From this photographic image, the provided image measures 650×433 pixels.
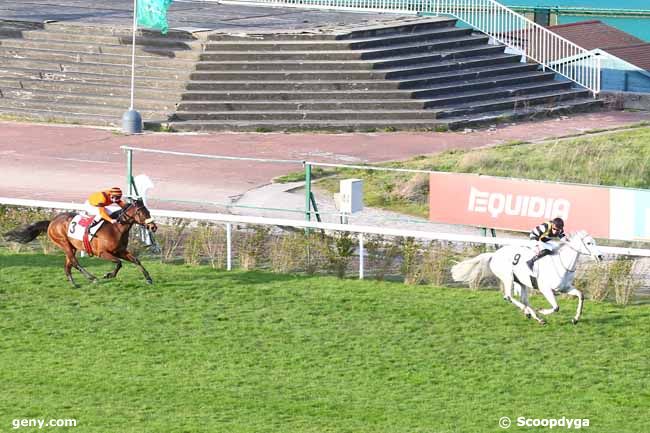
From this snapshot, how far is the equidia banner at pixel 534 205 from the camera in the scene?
18.1 metres

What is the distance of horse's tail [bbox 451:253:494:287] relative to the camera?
675 inches

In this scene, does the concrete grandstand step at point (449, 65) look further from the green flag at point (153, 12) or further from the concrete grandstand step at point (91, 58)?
the green flag at point (153, 12)

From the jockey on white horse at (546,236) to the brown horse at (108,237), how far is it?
4178 millimetres

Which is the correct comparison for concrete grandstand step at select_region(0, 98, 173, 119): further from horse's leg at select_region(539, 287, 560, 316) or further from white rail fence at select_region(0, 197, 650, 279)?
horse's leg at select_region(539, 287, 560, 316)

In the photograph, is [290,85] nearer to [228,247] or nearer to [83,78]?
[83,78]

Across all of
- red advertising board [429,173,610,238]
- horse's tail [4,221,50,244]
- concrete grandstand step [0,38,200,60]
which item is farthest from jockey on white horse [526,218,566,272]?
concrete grandstand step [0,38,200,60]

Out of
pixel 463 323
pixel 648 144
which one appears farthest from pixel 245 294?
pixel 648 144

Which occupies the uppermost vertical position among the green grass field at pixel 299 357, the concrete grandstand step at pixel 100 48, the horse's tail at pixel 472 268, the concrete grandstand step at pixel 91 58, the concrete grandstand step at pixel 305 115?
the concrete grandstand step at pixel 100 48

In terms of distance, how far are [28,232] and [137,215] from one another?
1889 millimetres

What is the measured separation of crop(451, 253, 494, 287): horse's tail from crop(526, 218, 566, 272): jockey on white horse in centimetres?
91

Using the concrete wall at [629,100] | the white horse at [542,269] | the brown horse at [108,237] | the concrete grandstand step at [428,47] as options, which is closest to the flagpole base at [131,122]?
the concrete grandstand step at [428,47]

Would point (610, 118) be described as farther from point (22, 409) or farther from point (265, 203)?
point (22, 409)

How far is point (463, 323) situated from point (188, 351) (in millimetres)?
3048

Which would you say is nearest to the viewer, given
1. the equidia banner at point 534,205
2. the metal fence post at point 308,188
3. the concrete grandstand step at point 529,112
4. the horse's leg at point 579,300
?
the horse's leg at point 579,300
